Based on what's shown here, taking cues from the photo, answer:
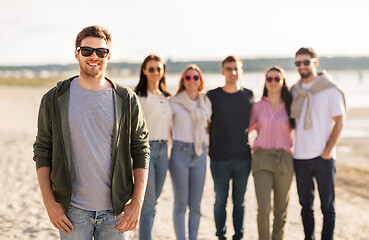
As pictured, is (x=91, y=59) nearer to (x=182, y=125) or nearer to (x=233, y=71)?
(x=182, y=125)

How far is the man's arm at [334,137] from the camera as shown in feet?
13.5

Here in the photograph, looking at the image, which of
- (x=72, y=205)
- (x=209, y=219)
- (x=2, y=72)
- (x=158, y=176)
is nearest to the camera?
(x=72, y=205)

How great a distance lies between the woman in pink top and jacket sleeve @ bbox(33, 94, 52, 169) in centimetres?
250

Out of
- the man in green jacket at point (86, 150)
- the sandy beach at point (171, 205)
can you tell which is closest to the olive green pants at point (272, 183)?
the sandy beach at point (171, 205)

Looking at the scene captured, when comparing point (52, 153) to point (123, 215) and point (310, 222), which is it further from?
point (310, 222)

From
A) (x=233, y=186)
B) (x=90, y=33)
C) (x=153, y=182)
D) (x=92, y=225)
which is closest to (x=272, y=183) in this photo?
(x=233, y=186)

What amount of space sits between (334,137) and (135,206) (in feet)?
8.51

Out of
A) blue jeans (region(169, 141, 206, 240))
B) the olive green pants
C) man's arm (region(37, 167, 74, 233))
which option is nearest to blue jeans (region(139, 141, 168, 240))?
blue jeans (region(169, 141, 206, 240))

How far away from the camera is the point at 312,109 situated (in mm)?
4227

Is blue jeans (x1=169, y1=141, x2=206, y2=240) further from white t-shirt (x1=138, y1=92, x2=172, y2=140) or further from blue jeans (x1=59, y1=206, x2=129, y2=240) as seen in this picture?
blue jeans (x1=59, y1=206, x2=129, y2=240)

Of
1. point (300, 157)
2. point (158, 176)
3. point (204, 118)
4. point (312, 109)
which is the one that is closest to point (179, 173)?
point (158, 176)

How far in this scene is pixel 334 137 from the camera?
412cm

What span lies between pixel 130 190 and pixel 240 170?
2150 millimetres

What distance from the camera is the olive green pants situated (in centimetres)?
416
